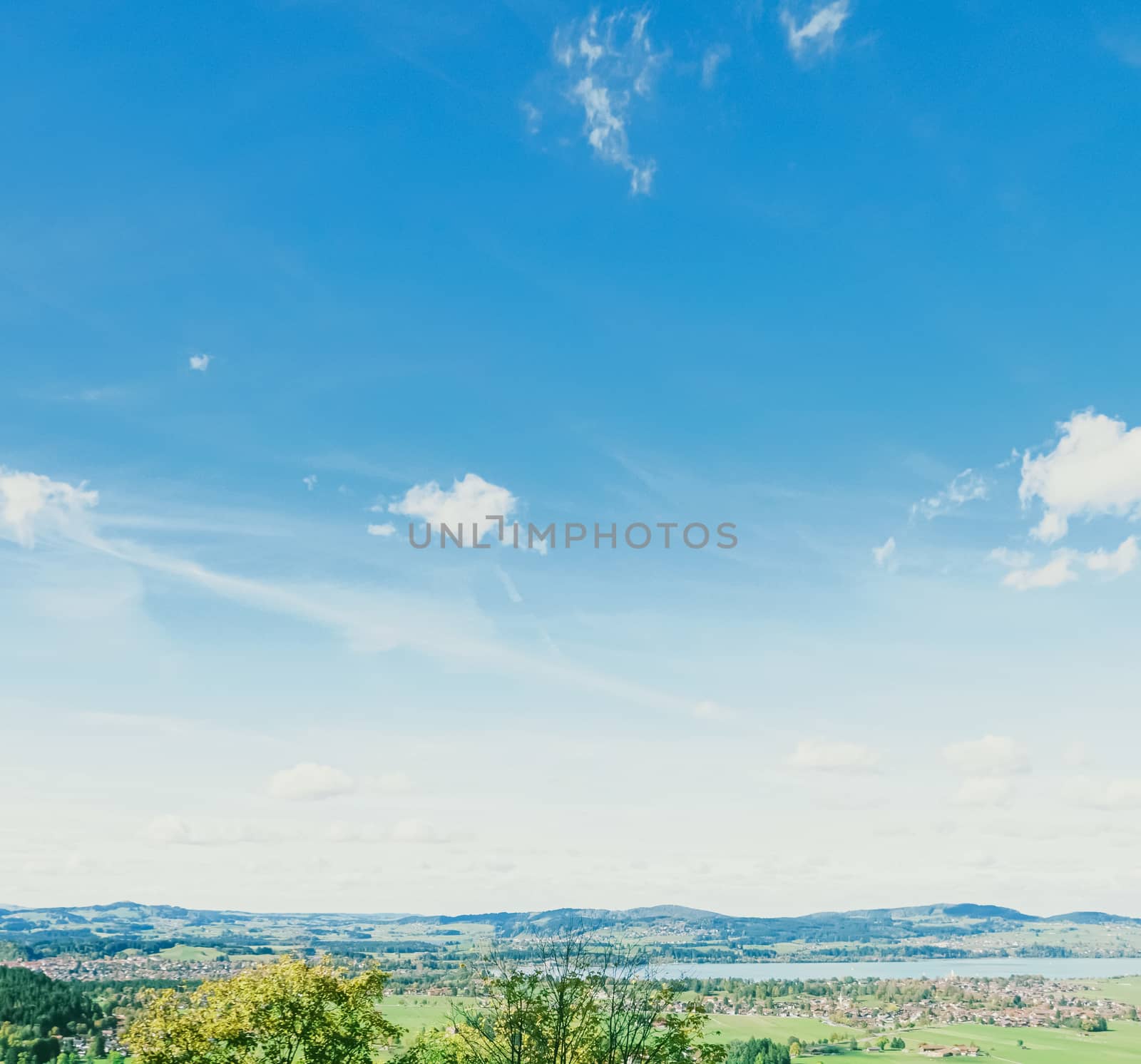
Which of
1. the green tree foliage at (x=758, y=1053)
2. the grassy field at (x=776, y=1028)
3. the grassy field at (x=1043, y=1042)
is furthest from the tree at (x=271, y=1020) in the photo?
the grassy field at (x=1043, y=1042)

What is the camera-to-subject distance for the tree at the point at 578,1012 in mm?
21234

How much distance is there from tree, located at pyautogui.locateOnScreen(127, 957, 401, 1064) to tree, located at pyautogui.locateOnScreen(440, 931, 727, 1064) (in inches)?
104

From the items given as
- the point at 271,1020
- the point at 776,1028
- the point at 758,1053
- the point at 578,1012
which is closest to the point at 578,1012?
the point at 578,1012

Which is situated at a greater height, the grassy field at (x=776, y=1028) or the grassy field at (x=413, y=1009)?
the grassy field at (x=413, y=1009)

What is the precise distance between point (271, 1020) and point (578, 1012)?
7760mm

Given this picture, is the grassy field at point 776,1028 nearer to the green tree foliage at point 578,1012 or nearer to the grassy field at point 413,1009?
the grassy field at point 413,1009

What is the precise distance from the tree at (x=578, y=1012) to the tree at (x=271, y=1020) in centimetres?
264

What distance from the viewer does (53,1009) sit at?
373 feet

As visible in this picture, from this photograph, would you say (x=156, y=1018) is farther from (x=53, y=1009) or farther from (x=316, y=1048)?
(x=53, y=1009)

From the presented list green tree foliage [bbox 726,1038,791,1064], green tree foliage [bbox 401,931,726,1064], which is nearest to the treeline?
green tree foliage [bbox 726,1038,791,1064]

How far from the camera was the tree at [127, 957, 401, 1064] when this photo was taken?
68.7 ft

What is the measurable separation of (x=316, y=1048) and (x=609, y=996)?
316 inches

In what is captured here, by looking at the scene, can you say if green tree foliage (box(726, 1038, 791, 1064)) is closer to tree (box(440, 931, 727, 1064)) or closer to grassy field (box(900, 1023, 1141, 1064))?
grassy field (box(900, 1023, 1141, 1064))

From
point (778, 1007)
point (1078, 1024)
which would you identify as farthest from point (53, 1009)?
point (1078, 1024)
